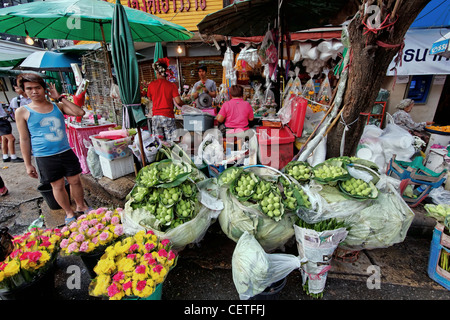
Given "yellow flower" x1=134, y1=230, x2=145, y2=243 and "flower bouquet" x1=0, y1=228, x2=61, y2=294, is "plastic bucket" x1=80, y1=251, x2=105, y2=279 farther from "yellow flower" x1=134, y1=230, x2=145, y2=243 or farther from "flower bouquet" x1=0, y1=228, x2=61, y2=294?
"yellow flower" x1=134, y1=230, x2=145, y2=243

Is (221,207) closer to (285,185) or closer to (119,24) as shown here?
(285,185)

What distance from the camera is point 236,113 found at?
4.12m

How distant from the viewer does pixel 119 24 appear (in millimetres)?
2553

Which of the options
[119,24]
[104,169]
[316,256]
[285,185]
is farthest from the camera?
[104,169]

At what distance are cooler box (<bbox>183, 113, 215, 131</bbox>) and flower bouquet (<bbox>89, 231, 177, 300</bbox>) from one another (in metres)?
2.82

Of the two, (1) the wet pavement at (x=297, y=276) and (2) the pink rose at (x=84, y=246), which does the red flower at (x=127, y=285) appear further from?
(1) the wet pavement at (x=297, y=276)

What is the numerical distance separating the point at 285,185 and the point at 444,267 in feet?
6.20

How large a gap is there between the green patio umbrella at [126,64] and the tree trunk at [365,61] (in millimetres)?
2952

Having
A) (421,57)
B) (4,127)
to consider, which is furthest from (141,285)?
(421,57)
